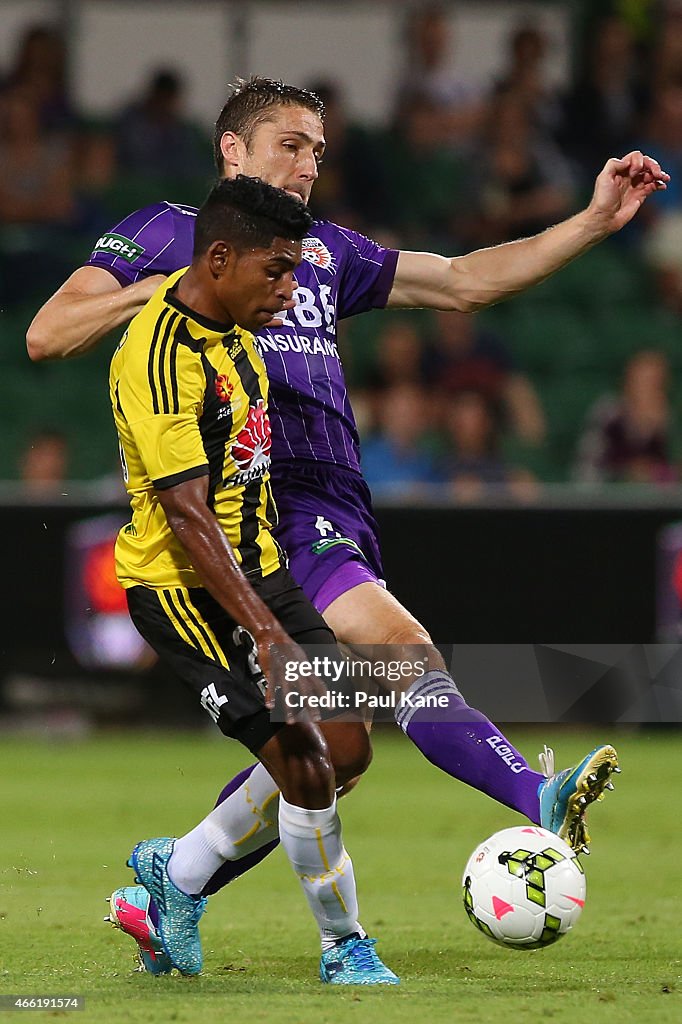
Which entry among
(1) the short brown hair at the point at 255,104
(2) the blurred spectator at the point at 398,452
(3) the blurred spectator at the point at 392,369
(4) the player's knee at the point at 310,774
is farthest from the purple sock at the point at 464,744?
(3) the blurred spectator at the point at 392,369

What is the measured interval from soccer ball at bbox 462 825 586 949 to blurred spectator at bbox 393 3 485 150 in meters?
10.2

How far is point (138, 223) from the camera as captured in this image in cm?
495

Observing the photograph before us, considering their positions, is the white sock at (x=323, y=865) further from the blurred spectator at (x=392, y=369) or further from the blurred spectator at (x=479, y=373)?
the blurred spectator at (x=479, y=373)

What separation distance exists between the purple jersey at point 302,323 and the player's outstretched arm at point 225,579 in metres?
0.78

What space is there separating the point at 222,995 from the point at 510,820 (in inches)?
150

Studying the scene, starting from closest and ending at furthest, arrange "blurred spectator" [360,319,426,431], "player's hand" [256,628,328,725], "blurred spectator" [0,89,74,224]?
"player's hand" [256,628,328,725], "blurred spectator" [360,319,426,431], "blurred spectator" [0,89,74,224]

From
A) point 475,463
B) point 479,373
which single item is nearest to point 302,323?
point 475,463

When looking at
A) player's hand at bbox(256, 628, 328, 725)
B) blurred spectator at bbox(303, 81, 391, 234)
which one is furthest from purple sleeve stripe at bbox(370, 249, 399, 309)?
blurred spectator at bbox(303, 81, 391, 234)

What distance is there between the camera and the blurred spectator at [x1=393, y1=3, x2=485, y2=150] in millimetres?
14016

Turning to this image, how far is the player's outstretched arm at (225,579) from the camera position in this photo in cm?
402

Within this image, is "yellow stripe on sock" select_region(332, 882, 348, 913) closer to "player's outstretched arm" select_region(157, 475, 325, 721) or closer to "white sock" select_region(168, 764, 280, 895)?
"white sock" select_region(168, 764, 280, 895)

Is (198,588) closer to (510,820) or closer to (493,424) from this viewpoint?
(510,820)

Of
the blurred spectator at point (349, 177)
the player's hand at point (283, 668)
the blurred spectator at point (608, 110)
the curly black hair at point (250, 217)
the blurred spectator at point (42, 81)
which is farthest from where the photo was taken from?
the blurred spectator at point (608, 110)

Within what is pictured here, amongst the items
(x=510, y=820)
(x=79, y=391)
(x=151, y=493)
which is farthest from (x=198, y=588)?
(x=79, y=391)
